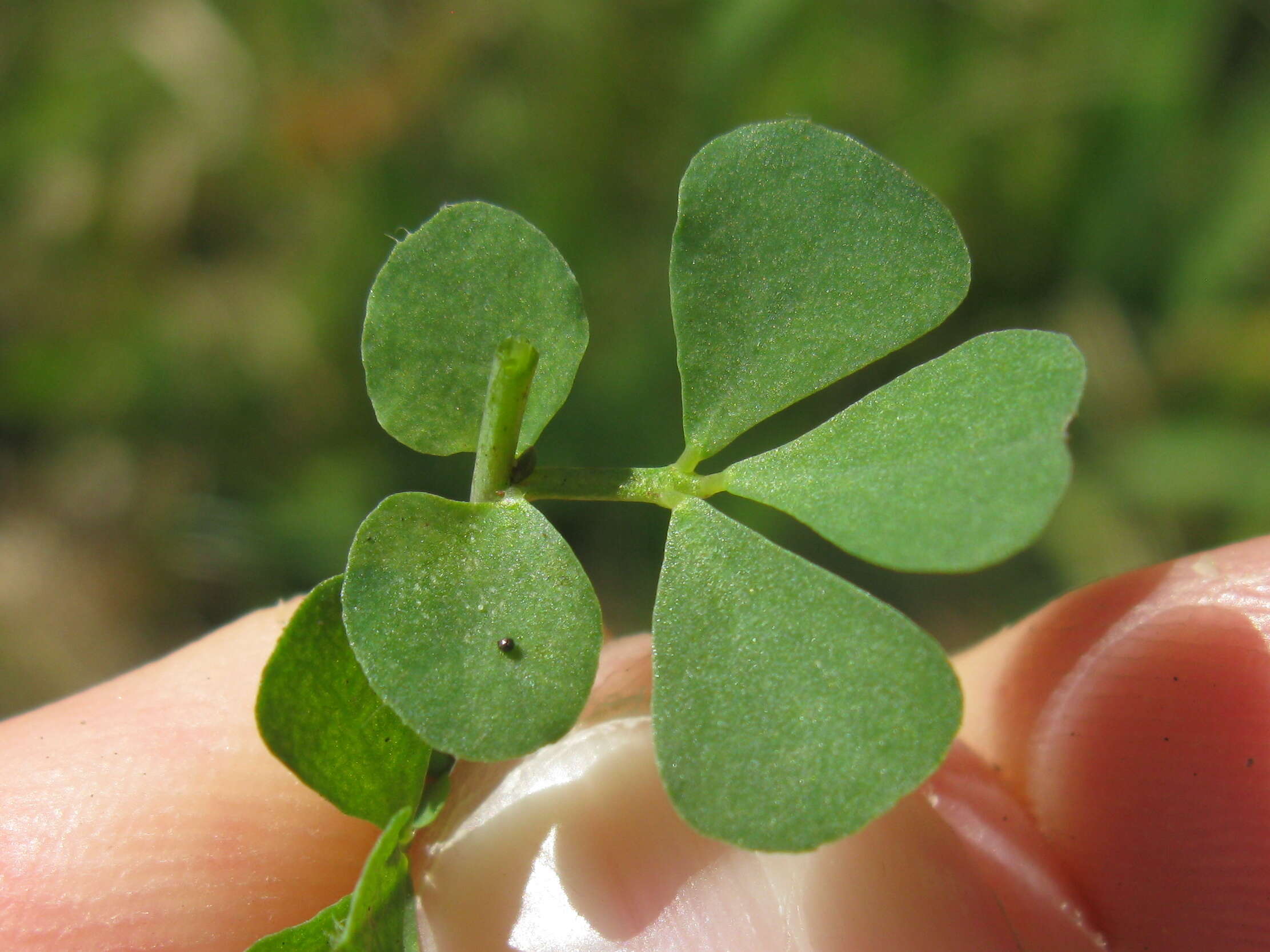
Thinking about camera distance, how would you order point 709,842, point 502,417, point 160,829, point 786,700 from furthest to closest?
point 160,829
point 709,842
point 502,417
point 786,700

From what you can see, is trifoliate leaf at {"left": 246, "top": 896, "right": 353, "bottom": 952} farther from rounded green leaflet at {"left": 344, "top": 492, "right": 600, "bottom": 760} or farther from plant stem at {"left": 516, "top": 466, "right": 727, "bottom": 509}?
plant stem at {"left": 516, "top": 466, "right": 727, "bottom": 509}

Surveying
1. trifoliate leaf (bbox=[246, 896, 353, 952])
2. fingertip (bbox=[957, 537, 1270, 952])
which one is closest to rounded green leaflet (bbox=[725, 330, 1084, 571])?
trifoliate leaf (bbox=[246, 896, 353, 952])

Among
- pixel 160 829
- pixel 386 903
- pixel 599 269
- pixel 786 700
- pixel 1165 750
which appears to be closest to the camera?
pixel 786 700

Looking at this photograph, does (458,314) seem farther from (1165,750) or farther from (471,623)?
(1165,750)

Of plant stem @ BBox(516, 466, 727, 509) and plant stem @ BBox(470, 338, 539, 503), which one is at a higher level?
plant stem @ BBox(470, 338, 539, 503)

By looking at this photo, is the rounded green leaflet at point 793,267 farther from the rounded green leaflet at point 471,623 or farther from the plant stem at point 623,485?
the rounded green leaflet at point 471,623

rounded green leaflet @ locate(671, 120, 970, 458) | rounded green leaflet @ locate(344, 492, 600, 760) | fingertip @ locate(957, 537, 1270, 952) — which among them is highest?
rounded green leaflet @ locate(671, 120, 970, 458)

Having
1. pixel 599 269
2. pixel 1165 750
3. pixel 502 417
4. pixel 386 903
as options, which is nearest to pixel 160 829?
pixel 386 903
